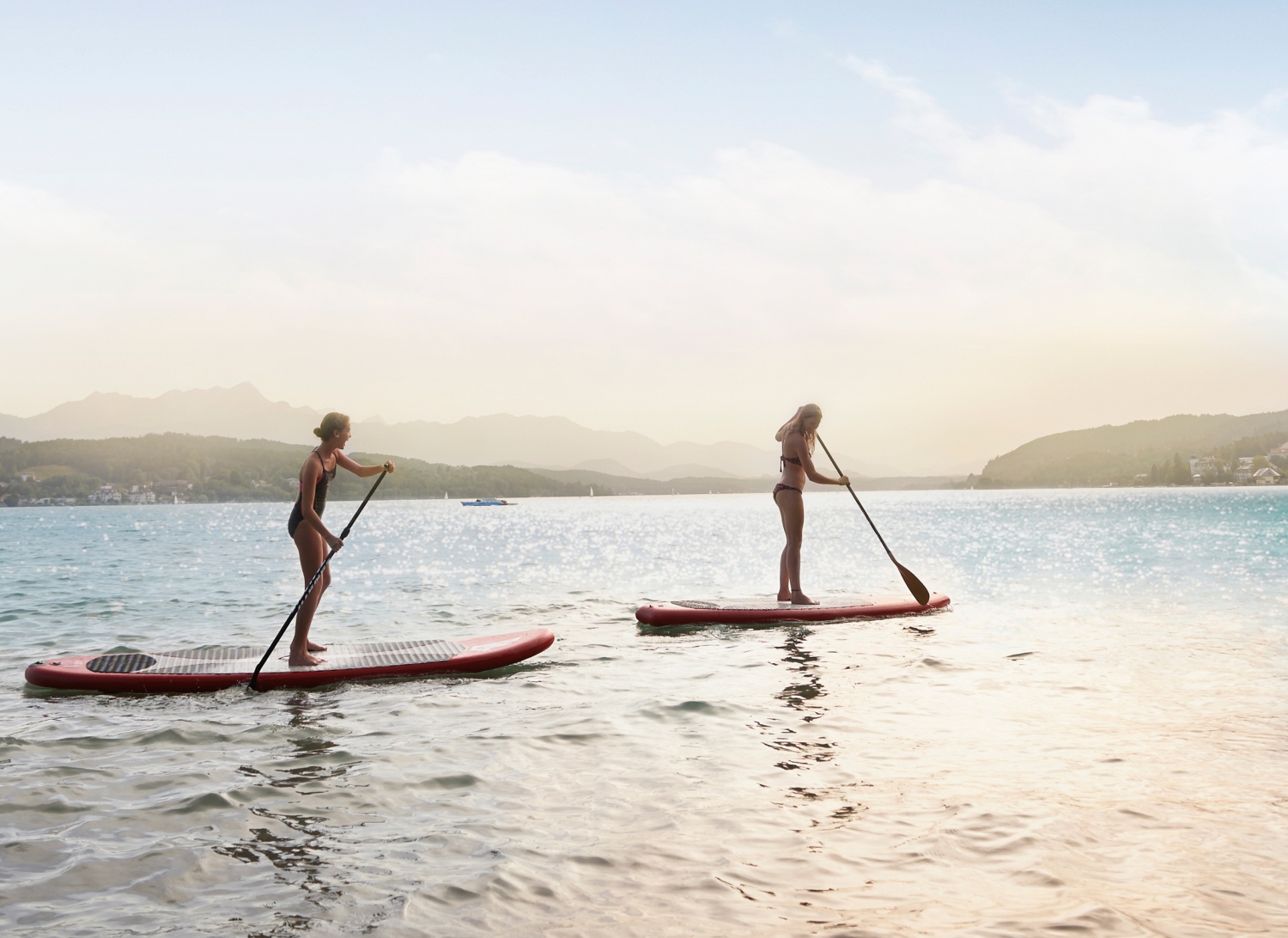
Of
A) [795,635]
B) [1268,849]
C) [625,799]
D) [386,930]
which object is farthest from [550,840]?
[795,635]

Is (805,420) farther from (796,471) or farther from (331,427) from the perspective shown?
(331,427)

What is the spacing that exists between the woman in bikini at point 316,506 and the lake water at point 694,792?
3.07 feet

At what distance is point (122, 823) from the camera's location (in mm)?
5699

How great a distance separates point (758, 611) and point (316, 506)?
6.79 m

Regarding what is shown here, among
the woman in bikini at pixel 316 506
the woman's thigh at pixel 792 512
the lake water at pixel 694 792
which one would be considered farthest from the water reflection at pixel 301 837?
the woman's thigh at pixel 792 512

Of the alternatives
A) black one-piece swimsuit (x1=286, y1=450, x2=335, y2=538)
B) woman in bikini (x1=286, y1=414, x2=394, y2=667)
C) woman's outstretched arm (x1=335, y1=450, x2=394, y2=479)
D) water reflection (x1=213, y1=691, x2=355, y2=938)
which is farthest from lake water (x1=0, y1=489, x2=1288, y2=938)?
woman's outstretched arm (x1=335, y1=450, x2=394, y2=479)

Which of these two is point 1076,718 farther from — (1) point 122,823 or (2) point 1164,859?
(1) point 122,823

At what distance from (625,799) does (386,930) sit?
210cm

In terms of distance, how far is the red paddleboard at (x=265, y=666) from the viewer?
9.63 metres

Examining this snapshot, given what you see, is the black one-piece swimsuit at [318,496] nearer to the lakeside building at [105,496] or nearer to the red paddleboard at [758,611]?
the red paddleboard at [758,611]

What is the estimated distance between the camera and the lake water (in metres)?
4.35

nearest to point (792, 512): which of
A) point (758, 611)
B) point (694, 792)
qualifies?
point (758, 611)

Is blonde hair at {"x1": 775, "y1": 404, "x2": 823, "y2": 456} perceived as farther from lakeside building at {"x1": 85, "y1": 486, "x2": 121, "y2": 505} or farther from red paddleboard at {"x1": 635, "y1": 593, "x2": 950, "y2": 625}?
lakeside building at {"x1": 85, "y1": 486, "x2": 121, "y2": 505}

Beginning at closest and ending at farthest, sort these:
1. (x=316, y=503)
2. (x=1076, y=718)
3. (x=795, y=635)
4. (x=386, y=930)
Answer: (x=386, y=930) < (x=1076, y=718) < (x=316, y=503) < (x=795, y=635)
